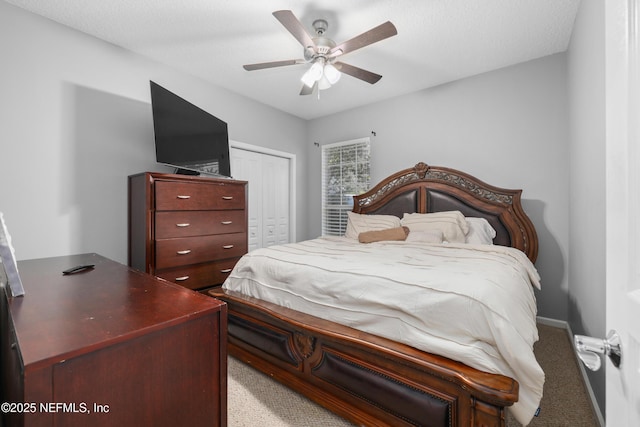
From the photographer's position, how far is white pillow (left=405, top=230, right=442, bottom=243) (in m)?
2.72

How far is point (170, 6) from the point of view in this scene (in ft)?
6.88

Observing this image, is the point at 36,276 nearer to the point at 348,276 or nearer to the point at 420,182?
the point at 348,276

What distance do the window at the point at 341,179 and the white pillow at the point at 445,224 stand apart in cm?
121

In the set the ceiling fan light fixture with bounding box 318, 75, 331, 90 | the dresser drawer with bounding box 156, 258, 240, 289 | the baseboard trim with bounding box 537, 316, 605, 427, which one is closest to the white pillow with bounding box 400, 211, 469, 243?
the baseboard trim with bounding box 537, 316, 605, 427

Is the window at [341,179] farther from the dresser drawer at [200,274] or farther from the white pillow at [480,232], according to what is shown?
the dresser drawer at [200,274]

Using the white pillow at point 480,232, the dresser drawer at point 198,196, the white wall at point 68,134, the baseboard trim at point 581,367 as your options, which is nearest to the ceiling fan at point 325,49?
the dresser drawer at point 198,196

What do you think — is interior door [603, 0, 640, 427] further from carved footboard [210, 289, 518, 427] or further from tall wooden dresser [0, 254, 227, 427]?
tall wooden dresser [0, 254, 227, 427]

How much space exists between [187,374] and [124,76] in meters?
2.99

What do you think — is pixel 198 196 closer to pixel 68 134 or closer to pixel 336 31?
pixel 68 134

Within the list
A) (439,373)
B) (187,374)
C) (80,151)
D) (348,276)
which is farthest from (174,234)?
(439,373)

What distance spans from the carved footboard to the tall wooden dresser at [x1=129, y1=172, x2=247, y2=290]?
83cm

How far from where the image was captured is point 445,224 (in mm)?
2832

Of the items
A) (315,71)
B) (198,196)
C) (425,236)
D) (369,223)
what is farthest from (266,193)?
(425,236)

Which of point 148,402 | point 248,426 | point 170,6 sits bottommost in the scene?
point 248,426
